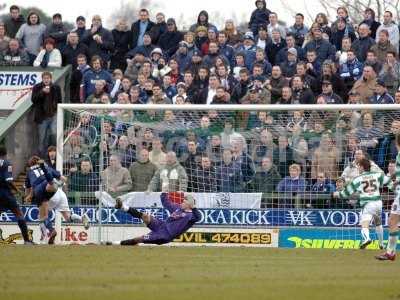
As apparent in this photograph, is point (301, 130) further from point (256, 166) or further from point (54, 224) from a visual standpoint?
point (54, 224)

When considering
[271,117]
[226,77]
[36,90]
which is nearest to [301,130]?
[271,117]

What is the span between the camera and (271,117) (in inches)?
957

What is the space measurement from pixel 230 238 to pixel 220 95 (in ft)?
10.2

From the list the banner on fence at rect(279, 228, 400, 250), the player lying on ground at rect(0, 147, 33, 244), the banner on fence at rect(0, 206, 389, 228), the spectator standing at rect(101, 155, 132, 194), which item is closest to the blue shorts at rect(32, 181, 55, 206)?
the player lying on ground at rect(0, 147, 33, 244)

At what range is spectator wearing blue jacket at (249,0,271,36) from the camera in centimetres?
2789

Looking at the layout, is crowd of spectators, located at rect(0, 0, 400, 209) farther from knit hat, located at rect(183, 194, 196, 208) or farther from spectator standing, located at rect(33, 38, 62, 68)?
knit hat, located at rect(183, 194, 196, 208)

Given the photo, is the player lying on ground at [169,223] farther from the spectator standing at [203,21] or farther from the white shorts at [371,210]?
the spectator standing at [203,21]

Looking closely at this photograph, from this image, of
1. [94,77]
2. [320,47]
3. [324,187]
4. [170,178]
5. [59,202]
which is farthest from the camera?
[94,77]

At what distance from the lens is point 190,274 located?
50.5 ft

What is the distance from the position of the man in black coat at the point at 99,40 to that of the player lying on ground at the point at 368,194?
8.21 metres

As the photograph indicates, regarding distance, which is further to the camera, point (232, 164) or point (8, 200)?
point (232, 164)

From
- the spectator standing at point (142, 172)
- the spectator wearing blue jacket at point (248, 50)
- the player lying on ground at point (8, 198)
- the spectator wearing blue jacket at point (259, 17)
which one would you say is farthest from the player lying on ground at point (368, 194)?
the spectator wearing blue jacket at point (259, 17)

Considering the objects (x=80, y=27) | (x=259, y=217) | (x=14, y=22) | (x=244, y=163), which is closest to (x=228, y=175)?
(x=244, y=163)

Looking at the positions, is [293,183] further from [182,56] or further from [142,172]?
[182,56]
